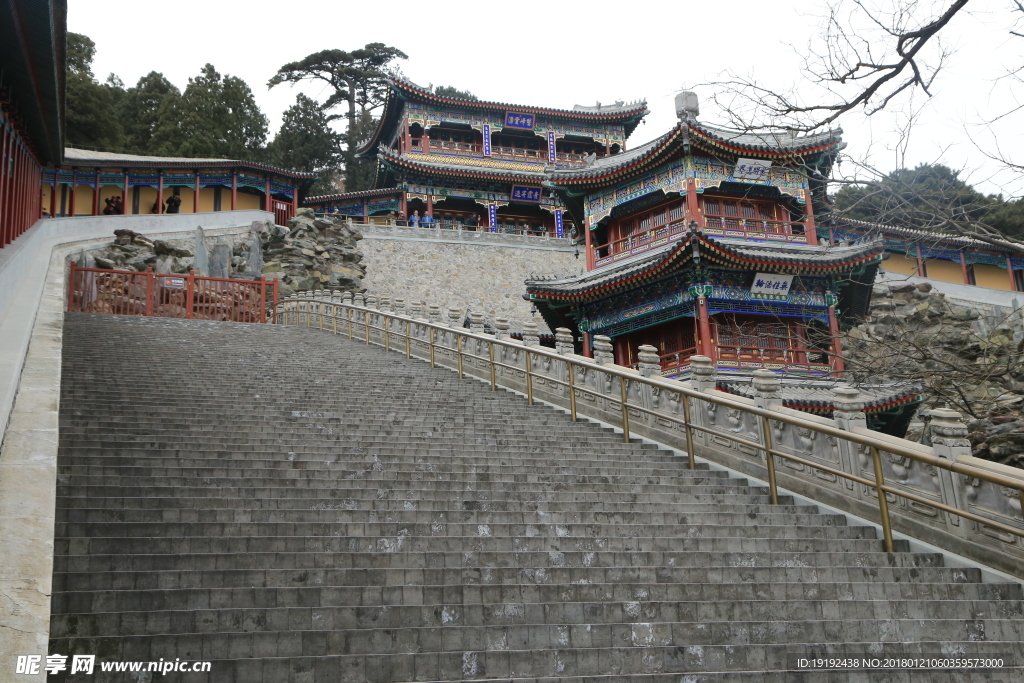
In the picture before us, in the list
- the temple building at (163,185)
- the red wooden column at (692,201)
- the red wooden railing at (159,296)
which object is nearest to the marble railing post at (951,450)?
the red wooden column at (692,201)

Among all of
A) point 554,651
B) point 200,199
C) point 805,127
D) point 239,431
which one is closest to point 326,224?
point 200,199

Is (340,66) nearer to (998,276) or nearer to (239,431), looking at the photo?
(998,276)

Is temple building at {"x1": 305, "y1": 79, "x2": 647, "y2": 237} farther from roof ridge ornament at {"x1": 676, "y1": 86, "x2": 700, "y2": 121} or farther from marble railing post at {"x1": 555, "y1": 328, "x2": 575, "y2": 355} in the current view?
marble railing post at {"x1": 555, "y1": 328, "x2": 575, "y2": 355}

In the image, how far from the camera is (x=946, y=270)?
38875mm

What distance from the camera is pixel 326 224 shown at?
33562 millimetres

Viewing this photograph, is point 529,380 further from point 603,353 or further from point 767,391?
point 767,391

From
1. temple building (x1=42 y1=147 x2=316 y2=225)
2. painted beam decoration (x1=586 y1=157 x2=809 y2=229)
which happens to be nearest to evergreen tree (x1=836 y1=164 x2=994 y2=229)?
painted beam decoration (x1=586 y1=157 x2=809 y2=229)

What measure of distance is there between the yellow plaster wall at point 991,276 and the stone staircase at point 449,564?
3557cm

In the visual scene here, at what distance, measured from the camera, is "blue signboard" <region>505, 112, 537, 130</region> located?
138 feet

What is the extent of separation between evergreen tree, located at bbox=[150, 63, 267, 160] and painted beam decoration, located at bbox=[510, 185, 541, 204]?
50.2 ft

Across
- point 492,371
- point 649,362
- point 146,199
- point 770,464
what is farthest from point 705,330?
point 146,199

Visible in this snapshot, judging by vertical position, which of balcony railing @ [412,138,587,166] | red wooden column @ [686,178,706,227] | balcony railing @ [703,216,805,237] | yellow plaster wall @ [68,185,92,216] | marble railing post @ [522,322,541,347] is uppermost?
balcony railing @ [412,138,587,166]

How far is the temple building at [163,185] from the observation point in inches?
1352

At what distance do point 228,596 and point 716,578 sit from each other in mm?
3389
